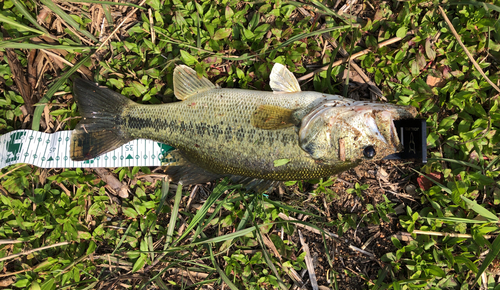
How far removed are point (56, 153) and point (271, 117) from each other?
9.01ft

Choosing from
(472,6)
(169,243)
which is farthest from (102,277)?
(472,6)

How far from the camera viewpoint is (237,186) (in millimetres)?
3012

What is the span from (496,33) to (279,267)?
373 centimetres

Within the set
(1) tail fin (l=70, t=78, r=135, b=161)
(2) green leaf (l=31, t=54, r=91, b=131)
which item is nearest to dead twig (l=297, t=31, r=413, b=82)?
(1) tail fin (l=70, t=78, r=135, b=161)

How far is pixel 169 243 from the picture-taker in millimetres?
3270

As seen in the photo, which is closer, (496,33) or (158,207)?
(496,33)

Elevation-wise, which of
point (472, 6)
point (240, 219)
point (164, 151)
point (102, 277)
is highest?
point (472, 6)

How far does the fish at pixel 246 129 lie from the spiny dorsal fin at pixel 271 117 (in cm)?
1

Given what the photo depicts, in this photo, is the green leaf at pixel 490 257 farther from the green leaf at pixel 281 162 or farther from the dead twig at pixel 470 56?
the green leaf at pixel 281 162

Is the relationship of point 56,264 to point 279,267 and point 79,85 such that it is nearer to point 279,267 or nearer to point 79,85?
point 79,85

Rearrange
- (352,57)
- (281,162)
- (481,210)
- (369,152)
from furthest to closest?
1. (352,57)
2. (481,210)
3. (281,162)
4. (369,152)

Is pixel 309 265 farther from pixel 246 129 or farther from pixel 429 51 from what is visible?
pixel 429 51

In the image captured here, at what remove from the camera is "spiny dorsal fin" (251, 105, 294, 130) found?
266cm

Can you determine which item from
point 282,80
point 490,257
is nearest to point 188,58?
point 282,80
